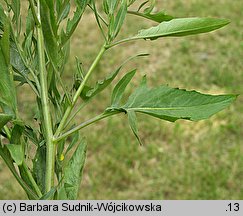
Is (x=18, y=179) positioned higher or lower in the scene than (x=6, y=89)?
lower

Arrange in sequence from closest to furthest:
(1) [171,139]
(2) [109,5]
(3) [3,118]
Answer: (3) [3,118] → (2) [109,5] → (1) [171,139]

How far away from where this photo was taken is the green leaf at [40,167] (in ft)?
2.39

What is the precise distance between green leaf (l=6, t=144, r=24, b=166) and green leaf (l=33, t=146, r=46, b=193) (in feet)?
0.27

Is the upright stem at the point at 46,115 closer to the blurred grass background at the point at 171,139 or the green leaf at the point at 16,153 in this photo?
the green leaf at the point at 16,153

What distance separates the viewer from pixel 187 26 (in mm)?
669

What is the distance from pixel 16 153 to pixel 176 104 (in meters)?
0.20

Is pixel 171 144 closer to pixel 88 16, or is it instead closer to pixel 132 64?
pixel 132 64

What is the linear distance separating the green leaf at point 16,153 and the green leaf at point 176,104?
0.14 metres

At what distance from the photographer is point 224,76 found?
3.33 m

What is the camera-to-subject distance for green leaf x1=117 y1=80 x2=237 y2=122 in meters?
0.65

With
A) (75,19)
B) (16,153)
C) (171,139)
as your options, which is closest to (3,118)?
(16,153)

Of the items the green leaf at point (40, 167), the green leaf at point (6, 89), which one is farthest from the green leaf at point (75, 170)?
the green leaf at point (6, 89)

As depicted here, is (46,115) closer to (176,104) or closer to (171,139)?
(176,104)

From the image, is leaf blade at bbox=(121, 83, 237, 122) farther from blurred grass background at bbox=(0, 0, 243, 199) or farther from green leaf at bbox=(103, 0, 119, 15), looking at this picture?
blurred grass background at bbox=(0, 0, 243, 199)
